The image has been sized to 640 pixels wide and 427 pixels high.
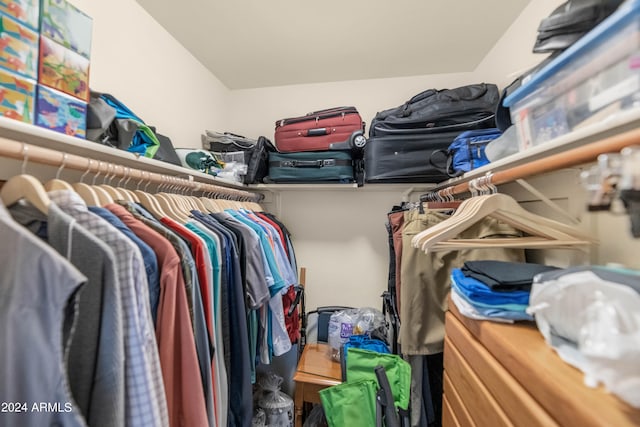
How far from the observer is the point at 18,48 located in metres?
→ 0.62

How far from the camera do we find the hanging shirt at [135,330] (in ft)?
1.71

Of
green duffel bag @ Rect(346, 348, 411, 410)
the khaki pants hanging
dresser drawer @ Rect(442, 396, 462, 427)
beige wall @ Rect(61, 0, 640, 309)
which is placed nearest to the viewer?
dresser drawer @ Rect(442, 396, 462, 427)

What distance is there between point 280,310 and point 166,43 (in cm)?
153

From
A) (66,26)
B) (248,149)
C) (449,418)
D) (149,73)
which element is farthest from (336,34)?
(449,418)

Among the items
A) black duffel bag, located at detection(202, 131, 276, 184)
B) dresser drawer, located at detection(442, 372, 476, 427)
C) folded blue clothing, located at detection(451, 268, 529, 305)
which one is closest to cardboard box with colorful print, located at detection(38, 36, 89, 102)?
black duffel bag, located at detection(202, 131, 276, 184)

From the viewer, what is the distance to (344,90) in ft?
6.28

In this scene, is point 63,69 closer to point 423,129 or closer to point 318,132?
point 318,132

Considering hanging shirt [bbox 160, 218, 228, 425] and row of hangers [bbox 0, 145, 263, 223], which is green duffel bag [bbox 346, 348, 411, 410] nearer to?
hanging shirt [bbox 160, 218, 228, 425]

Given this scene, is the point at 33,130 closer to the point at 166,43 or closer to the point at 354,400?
the point at 166,43

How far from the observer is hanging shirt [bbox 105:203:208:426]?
0.65m

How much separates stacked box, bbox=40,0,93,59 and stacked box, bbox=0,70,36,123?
0.14 m

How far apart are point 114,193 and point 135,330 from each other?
1.59 feet

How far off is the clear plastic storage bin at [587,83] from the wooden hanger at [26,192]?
3.69ft

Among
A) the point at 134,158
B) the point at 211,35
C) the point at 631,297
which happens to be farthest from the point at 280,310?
the point at 211,35
